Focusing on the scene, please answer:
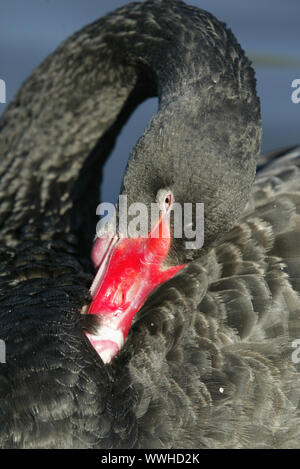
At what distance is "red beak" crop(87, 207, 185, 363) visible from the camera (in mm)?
2340

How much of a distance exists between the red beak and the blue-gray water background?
240 centimetres

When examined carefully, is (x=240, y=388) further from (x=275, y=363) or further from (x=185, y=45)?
(x=185, y=45)

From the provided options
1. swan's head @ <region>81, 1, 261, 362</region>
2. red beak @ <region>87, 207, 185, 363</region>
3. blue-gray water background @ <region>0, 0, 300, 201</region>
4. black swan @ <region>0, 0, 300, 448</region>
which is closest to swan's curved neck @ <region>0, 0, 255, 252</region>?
black swan @ <region>0, 0, 300, 448</region>

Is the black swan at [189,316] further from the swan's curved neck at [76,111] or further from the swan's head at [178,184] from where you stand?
the swan's curved neck at [76,111]

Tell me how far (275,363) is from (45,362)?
2.07 feet

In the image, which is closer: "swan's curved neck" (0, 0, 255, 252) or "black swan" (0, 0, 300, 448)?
"black swan" (0, 0, 300, 448)

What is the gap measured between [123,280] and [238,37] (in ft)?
10.3

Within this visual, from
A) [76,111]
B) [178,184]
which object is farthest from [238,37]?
[178,184]

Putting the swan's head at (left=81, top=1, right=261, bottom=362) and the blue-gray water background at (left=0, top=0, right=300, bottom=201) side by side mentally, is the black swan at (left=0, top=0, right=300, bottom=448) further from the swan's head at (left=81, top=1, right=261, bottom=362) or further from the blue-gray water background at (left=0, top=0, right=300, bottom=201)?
the blue-gray water background at (left=0, top=0, right=300, bottom=201)

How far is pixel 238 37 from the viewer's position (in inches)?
204

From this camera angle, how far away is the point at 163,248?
2396 mm

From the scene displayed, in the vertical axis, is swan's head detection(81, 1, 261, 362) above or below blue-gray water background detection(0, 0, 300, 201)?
below

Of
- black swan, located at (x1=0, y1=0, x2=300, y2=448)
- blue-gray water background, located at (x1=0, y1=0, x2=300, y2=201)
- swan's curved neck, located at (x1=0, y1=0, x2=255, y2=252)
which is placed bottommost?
black swan, located at (x1=0, y1=0, x2=300, y2=448)
